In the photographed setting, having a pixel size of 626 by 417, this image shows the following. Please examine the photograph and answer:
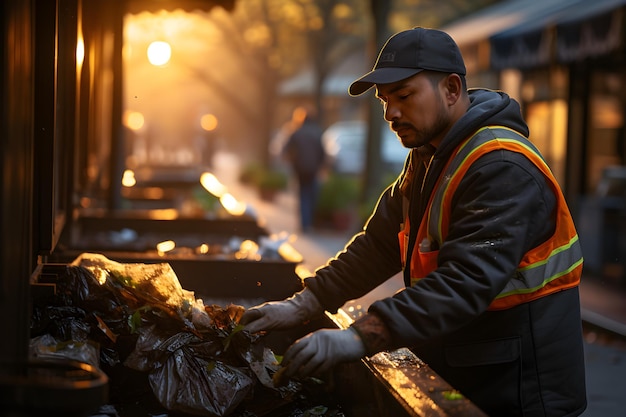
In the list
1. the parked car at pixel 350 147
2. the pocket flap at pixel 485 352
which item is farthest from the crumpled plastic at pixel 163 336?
the parked car at pixel 350 147

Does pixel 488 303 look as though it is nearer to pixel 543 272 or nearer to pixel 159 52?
pixel 543 272

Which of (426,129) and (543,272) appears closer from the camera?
(543,272)

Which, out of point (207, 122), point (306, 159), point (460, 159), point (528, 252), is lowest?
point (306, 159)

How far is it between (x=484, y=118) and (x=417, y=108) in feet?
0.78

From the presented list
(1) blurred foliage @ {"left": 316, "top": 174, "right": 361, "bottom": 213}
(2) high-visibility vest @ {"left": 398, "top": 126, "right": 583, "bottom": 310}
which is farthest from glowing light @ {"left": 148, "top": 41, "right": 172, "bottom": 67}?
(2) high-visibility vest @ {"left": 398, "top": 126, "right": 583, "bottom": 310}

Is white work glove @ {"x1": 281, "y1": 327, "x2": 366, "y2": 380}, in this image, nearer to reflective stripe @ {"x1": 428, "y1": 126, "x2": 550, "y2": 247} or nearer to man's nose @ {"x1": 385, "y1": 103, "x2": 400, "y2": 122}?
reflective stripe @ {"x1": 428, "y1": 126, "x2": 550, "y2": 247}

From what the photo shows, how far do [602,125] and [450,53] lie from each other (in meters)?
12.0

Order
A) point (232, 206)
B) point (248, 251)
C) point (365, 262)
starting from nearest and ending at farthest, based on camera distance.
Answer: point (365, 262)
point (248, 251)
point (232, 206)

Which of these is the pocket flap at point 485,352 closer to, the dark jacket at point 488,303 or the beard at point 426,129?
the dark jacket at point 488,303

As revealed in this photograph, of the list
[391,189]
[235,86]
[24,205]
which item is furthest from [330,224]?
[235,86]

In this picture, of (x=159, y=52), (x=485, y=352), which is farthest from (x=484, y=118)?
(x=159, y=52)

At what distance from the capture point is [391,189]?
4.33 meters

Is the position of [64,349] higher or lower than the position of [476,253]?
lower

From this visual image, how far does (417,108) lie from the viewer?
3602 mm
